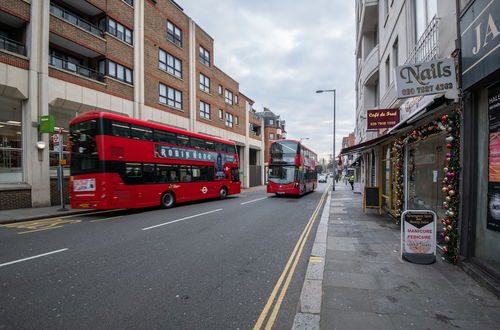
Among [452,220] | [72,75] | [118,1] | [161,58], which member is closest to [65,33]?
[72,75]

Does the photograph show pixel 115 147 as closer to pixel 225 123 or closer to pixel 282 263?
pixel 282 263

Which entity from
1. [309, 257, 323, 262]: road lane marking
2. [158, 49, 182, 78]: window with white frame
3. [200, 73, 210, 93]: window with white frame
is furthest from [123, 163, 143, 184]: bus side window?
[200, 73, 210, 93]: window with white frame

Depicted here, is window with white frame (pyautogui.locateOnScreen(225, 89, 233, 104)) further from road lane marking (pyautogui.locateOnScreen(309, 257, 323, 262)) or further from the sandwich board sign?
the sandwich board sign

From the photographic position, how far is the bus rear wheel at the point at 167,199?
12.8 m

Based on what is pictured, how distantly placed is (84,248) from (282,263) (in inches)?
177

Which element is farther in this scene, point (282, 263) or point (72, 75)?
point (72, 75)

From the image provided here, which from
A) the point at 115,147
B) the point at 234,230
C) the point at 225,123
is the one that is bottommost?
the point at 234,230

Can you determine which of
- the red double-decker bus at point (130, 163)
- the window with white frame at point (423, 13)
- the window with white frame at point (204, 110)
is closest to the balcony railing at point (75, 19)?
the red double-decker bus at point (130, 163)

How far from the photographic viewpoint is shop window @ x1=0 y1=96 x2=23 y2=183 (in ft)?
40.8

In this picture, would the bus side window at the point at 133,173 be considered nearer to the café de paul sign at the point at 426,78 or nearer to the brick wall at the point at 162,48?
the brick wall at the point at 162,48

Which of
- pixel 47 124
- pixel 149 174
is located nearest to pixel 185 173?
pixel 149 174

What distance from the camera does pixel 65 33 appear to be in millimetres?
14273

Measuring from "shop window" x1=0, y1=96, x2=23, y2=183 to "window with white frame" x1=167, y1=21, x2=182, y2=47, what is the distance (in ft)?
43.5

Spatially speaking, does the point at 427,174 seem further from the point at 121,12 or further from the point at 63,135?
the point at 121,12
